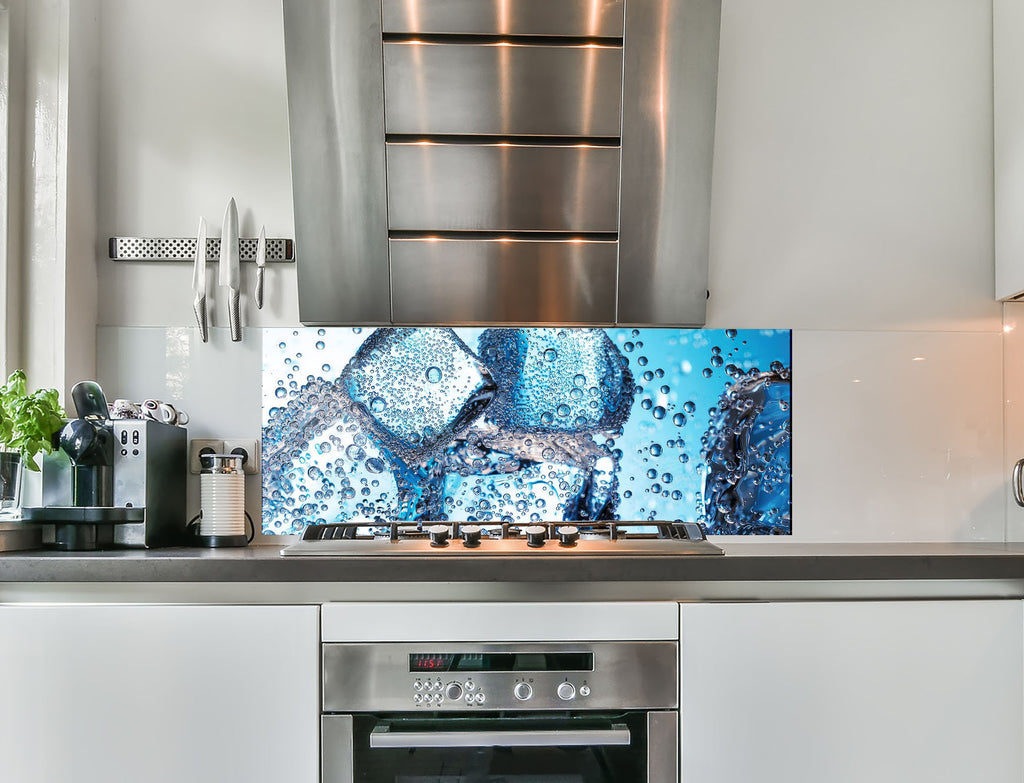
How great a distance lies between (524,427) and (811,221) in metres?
0.92

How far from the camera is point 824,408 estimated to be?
208 cm

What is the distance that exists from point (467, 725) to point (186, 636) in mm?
538

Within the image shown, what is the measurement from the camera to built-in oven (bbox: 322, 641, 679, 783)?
145 cm

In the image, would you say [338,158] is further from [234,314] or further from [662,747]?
[662,747]

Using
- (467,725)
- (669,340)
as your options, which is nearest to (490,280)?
(669,340)

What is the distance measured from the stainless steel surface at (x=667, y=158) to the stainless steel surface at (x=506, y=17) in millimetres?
71

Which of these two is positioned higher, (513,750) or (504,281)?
(504,281)

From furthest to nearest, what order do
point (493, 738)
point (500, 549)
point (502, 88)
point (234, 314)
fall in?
point (234, 314) → point (502, 88) → point (500, 549) → point (493, 738)

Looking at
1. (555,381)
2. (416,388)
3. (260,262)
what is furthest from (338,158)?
(555,381)

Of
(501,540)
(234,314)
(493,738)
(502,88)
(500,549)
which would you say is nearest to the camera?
(493,738)

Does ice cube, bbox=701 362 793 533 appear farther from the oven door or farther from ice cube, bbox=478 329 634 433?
the oven door

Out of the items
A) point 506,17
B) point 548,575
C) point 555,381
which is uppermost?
point 506,17

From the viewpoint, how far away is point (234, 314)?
6.56 ft

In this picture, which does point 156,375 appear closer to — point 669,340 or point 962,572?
point 669,340
